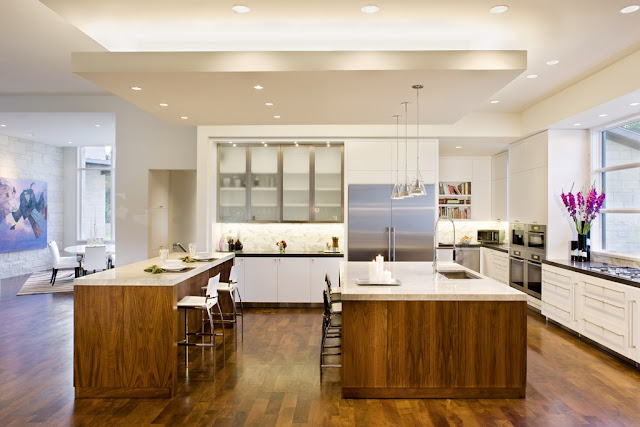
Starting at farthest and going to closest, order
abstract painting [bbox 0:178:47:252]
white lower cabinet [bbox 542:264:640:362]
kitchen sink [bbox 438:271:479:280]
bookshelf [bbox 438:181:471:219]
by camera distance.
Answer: abstract painting [bbox 0:178:47:252]
bookshelf [bbox 438:181:471:219]
kitchen sink [bbox 438:271:479:280]
white lower cabinet [bbox 542:264:640:362]

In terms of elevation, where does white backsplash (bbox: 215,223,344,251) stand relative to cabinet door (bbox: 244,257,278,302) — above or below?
above

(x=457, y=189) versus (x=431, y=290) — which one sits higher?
(x=457, y=189)

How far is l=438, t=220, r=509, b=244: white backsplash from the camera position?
8445 mm

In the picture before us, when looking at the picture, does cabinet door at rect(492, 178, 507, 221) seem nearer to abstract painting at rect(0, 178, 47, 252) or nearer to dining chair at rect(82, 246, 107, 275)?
dining chair at rect(82, 246, 107, 275)

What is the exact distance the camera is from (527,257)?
257 inches

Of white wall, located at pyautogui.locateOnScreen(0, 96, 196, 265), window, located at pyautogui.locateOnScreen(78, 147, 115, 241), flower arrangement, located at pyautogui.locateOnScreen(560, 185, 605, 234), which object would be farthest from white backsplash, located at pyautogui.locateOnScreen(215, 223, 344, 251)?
window, located at pyautogui.locateOnScreen(78, 147, 115, 241)

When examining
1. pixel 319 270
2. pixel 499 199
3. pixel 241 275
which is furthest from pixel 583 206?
pixel 241 275

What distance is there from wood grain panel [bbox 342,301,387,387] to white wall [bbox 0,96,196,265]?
15.8ft

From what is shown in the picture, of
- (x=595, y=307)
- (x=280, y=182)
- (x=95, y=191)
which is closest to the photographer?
(x=595, y=307)

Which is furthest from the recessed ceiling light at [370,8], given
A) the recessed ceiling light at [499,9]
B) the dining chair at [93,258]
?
the dining chair at [93,258]

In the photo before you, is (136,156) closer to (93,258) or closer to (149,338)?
(93,258)

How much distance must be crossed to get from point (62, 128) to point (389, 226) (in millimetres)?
6670

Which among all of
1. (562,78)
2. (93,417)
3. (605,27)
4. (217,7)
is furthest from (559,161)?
(93,417)

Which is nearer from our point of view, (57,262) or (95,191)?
(57,262)
